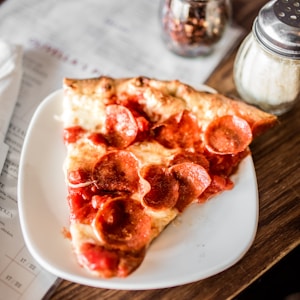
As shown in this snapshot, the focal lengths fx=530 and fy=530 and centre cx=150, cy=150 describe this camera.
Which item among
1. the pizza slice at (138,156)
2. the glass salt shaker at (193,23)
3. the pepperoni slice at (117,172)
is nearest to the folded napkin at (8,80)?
the pizza slice at (138,156)

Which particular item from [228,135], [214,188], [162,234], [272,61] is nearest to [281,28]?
[272,61]

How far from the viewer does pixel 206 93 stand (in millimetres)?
1128

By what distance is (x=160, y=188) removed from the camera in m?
0.99

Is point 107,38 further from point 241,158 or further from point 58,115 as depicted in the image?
point 241,158

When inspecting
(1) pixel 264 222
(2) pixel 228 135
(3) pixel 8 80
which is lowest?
(1) pixel 264 222

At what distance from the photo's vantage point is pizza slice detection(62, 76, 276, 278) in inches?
36.5

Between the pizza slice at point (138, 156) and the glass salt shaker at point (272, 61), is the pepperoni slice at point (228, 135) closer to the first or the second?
the pizza slice at point (138, 156)

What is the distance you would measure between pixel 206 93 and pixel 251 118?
109 mm

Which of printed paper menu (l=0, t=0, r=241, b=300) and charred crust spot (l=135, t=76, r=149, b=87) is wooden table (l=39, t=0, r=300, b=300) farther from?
charred crust spot (l=135, t=76, r=149, b=87)

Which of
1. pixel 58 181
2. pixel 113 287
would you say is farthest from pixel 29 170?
pixel 113 287

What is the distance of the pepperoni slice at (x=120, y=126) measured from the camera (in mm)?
1063

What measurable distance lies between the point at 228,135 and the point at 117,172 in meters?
0.25

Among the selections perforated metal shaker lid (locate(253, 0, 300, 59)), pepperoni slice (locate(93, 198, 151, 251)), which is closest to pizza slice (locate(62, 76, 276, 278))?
pepperoni slice (locate(93, 198, 151, 251))

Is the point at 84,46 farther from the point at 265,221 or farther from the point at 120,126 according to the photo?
the point at 265,221
